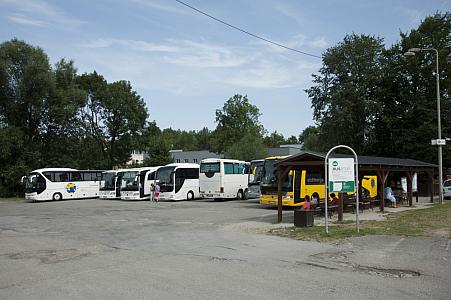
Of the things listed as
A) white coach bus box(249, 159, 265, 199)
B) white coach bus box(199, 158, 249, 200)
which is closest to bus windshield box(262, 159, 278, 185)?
white coach bus box(249, 159, 265, 199)

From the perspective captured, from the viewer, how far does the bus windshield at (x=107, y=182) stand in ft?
133

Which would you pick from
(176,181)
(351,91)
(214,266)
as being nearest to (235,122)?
(351,91)

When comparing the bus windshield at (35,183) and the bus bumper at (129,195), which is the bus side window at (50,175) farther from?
the bus bumper at (129,195)

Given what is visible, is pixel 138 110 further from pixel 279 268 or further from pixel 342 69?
pixel 279 268

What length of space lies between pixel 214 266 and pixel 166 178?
2711cm

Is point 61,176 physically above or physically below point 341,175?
above

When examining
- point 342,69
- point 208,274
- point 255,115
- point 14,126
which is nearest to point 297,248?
point 208,274

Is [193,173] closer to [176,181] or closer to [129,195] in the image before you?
[176,181]

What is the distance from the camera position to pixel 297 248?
471 inches

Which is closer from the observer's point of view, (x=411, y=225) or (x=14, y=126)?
(x=411, y=225)

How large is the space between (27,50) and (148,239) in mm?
39413

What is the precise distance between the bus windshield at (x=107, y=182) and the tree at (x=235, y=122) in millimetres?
43005

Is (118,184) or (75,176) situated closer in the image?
(118,184)

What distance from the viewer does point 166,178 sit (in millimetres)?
36125
